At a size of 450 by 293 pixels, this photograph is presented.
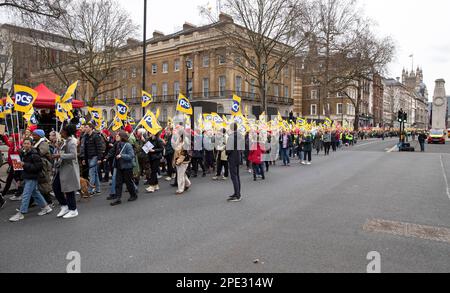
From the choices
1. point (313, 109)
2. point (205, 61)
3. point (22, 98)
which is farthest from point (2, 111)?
point (313, 109)

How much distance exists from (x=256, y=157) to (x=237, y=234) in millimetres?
5552

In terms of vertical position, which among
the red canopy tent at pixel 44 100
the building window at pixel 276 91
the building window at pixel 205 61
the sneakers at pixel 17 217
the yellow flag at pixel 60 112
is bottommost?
the sneakers at pixel 17 217

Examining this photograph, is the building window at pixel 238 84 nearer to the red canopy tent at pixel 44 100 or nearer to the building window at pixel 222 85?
the building window at pixel 222 85

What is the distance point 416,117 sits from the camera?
148m

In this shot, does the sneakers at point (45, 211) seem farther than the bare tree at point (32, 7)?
No

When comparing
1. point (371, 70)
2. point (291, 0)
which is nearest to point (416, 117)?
point (371, 70)

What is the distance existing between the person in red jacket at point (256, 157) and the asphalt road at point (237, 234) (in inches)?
71.1

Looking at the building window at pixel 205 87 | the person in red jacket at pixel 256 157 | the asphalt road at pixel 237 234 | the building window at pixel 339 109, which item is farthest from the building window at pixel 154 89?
the asphalt road at pixel 237 234

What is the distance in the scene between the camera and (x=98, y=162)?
354 inches

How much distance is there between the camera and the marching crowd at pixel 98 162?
6.50 m

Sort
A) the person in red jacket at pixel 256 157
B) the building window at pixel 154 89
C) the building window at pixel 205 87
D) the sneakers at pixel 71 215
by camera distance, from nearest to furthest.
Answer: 1. the sneakers at pixel 71 215
2. the person in red jacket at pixel 256 157
3. the building window at pixel 205 87
4. the building window at pixel 154 89

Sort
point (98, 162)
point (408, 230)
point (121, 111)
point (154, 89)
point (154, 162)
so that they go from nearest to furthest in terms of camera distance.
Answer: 1. point (408, 230)
2. point (98, 162)
3. point (154, 162)
4. point (121, 111)
5. point (154, 89)

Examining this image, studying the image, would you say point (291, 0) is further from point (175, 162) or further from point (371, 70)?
point (175, 162)

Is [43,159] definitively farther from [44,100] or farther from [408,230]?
[44,100]
